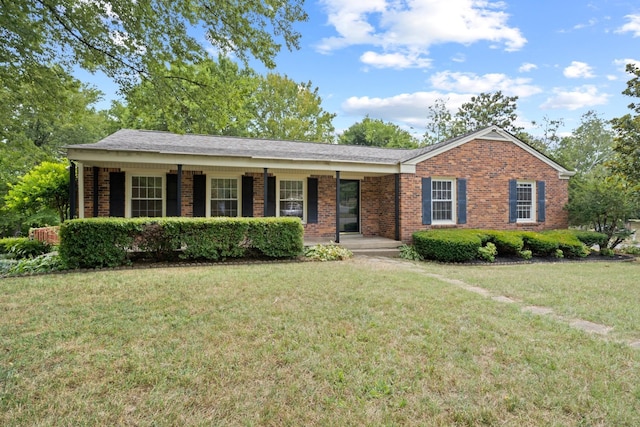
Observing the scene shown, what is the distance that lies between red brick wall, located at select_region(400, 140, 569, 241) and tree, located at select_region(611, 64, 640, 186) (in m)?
1.94

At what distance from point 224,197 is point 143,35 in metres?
6.71

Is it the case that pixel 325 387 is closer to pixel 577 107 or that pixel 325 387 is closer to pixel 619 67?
pixel 619 67

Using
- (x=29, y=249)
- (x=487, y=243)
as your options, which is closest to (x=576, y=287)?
(x=487, y=243)

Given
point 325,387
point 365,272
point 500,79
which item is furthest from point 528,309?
point 500,79

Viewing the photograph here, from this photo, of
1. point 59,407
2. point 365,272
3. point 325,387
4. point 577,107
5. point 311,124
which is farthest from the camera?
point 577,107

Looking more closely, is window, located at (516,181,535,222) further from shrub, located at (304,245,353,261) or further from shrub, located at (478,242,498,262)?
shrub, located at (304,245,353,261)

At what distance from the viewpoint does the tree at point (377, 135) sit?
31812 millimetres

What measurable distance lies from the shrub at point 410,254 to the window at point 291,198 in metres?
3.74

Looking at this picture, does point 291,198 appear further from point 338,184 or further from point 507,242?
point 507,242

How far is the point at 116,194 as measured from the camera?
995cm

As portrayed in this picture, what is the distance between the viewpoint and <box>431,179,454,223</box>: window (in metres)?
11.6

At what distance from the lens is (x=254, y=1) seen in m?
4.70

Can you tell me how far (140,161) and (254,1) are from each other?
19.4 ft

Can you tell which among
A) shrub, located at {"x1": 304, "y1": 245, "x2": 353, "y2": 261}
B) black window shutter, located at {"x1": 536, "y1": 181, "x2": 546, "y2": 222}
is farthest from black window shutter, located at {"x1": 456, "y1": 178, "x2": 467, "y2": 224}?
shrub, located at {"x1": 304, "y1": 245, "x2": 353, "y2": 261}
